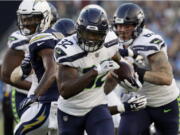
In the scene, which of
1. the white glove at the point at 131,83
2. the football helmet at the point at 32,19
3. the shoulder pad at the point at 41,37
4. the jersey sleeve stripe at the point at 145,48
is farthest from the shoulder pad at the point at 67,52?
the jersey sleeve stripe at the point at 145,48

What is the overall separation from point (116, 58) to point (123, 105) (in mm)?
697

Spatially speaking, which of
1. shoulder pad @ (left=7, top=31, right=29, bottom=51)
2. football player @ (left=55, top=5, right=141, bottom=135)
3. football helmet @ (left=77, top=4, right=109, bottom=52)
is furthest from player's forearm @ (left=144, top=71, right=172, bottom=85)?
shoulder pad @ (left=7, top=31, right=29, bottom=51)

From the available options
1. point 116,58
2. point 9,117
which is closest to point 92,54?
point 116,58

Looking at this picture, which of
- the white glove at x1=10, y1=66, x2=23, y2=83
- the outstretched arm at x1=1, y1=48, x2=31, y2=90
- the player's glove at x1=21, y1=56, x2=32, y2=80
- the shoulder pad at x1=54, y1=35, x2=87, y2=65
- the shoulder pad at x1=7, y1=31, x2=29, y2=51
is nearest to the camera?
the shoulder pad at x1=54, y1=35, x2=87, y2=65

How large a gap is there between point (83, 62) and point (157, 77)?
0.90 meters

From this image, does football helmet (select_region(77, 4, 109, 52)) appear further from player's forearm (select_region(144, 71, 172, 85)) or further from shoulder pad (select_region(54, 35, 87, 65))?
player's forearm (select_region(144, 71, 172, 85))

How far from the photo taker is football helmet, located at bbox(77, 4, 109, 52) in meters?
4.68

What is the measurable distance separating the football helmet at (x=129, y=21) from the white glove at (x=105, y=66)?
112 cm

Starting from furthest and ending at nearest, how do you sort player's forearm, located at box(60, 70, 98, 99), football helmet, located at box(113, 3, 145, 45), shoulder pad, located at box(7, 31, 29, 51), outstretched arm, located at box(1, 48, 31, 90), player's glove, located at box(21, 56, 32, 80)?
outstretched arm, located at box(1, 48, 31, 90)
shoulder pad, located at box(7, 31, 29, 51)
football helmet, located at box(113, 3, 145, 45)
player's glove, located at box(21, 56, 32, 80)
player's forearm, located at box(60, 70, 98, 99)

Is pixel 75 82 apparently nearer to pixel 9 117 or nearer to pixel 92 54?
pixel 92 54

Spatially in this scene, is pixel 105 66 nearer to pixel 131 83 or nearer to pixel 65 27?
pixel 131 83

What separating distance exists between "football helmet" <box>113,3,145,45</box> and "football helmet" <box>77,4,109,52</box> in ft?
Result: 3.20

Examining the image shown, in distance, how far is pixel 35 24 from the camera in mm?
5395

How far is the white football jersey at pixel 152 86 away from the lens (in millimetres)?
5508
